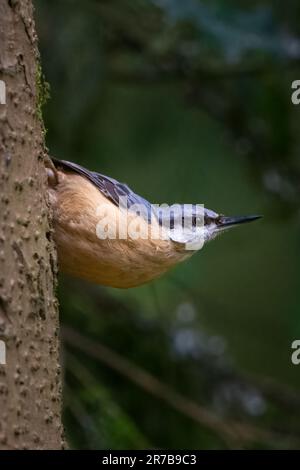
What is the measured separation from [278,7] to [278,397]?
2.19m

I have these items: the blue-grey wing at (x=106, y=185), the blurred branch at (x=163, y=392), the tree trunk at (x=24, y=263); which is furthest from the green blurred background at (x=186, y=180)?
the tree trunk at (x=24, y=263)

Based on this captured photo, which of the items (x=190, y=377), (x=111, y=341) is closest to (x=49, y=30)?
(x=111, y=341)

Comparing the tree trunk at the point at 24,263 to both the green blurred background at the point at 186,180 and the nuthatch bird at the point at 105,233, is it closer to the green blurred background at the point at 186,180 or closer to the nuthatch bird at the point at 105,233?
the nuthatch bird at the point at 105,233

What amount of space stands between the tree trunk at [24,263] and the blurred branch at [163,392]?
189cm

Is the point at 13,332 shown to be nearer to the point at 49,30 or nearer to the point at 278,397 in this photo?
the point at 49,30

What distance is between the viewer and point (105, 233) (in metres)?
3.24

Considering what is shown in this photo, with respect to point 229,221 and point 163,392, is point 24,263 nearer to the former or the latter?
point 229,221

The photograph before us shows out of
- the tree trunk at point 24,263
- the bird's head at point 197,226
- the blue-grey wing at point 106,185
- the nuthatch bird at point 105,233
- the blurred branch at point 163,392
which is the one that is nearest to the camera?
the tree trunk at point 24,263

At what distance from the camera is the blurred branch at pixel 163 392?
447 cm

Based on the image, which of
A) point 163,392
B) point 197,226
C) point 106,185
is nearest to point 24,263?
point 106,185

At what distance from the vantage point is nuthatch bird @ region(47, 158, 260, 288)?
10.5ft

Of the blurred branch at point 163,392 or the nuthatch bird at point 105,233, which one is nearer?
the nuthatch bird at point 105,233

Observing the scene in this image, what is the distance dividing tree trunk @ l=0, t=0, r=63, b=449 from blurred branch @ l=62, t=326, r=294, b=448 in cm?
189

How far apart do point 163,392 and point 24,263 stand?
2.26 meters
